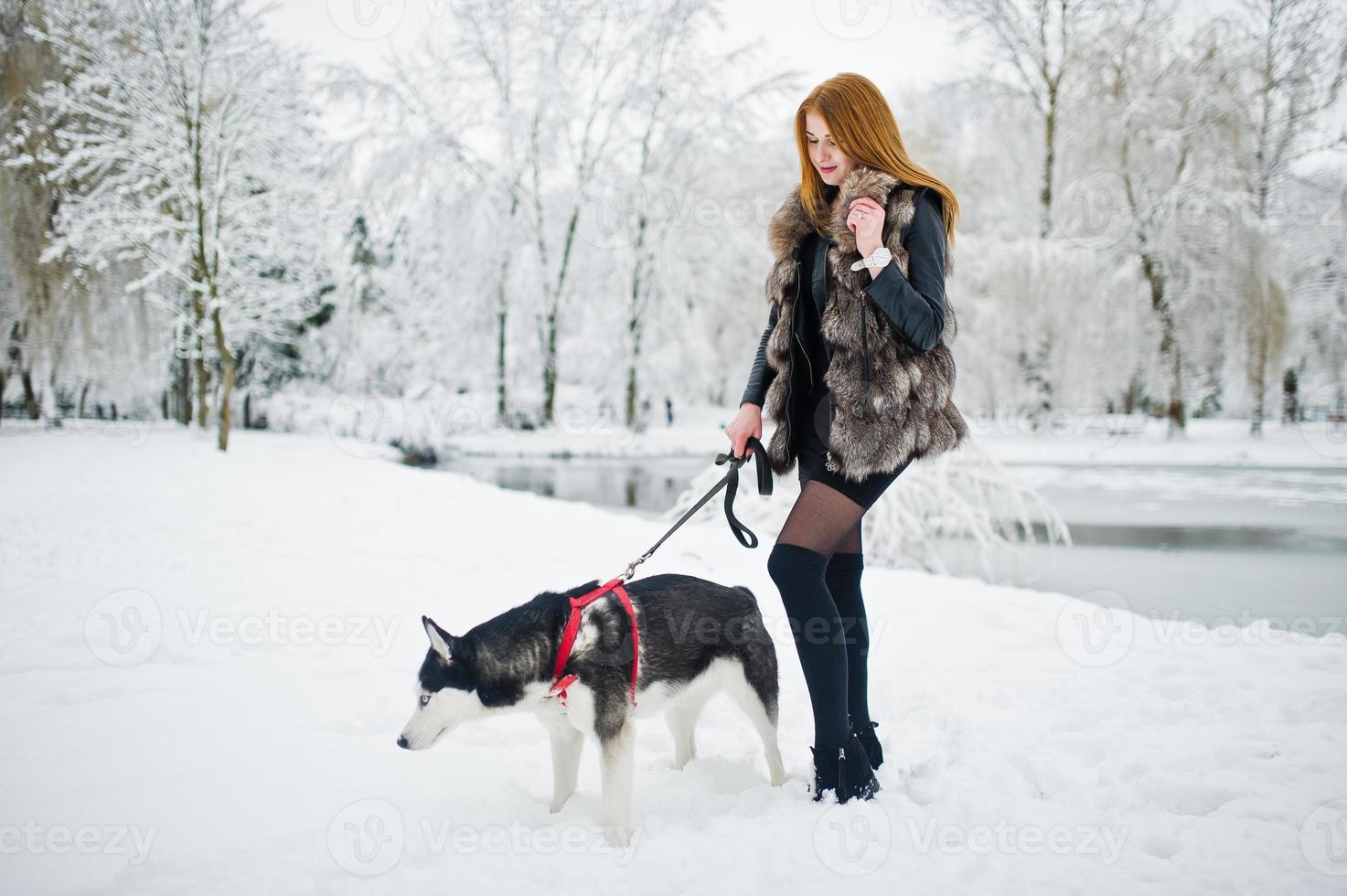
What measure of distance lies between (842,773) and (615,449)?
63.0ft

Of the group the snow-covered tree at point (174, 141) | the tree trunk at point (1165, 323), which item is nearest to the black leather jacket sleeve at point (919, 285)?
the snow-covered tree at point (174, 141)

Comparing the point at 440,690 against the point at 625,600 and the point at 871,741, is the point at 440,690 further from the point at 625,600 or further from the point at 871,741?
the point at 871,741

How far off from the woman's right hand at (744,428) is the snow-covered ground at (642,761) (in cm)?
119

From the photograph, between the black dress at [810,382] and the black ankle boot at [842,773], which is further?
the black dress at [810,382]

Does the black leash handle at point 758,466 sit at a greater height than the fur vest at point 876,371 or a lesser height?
lesser

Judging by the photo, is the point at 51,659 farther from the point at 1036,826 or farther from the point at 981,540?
the point at 981,540

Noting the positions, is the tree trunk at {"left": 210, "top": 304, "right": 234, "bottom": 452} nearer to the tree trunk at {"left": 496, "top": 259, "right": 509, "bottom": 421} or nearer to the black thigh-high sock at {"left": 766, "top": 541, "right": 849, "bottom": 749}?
the tree trunk at {"left": 496, "top": 259, "right": 509, "bottom": 421}

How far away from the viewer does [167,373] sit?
22203mm

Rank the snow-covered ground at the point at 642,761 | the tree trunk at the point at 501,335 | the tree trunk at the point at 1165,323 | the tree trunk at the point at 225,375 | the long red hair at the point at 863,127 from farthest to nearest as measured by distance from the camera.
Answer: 1. the tree trunk at the point at 501,335
2. the tree trunk at the point at 1165,323
3. the tree trunk at the point at 225,375
4. the long red hair at the point at 863,127
5. the snow-covered ground at the point at 642,761

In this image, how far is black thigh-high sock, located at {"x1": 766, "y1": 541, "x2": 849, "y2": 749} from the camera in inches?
90.9

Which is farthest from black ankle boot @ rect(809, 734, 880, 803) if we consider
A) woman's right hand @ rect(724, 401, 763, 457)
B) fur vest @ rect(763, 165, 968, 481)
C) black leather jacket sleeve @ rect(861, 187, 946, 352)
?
black leather jacket sleeve @ rect(861, 187, 946, 352)

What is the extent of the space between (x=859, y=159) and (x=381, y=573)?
4.62 m

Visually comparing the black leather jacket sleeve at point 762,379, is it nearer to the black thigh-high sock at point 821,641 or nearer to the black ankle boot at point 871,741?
the black thigh-high sock at point 821,641

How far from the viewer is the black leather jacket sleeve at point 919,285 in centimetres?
211
